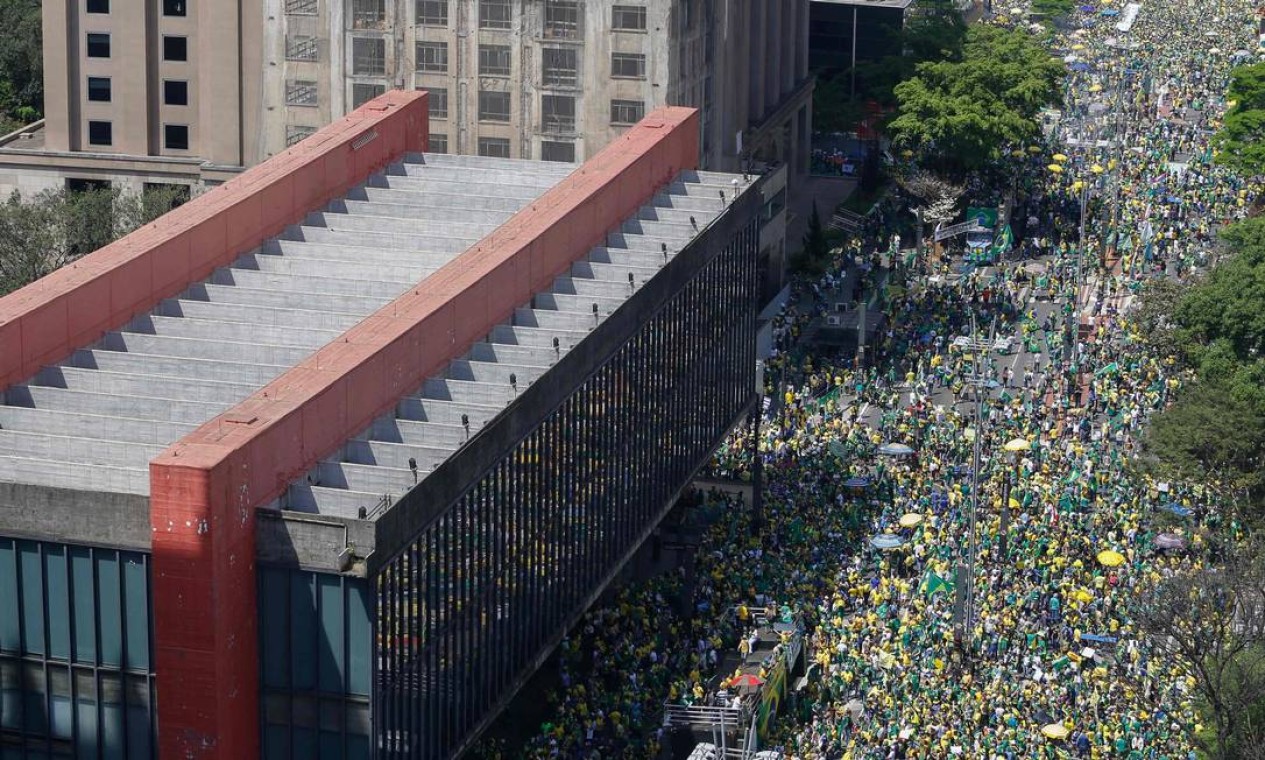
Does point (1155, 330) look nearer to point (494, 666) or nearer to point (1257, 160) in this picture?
point (1257, 160)

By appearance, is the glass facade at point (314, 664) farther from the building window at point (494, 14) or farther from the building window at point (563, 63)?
the building window at point (494, 14)

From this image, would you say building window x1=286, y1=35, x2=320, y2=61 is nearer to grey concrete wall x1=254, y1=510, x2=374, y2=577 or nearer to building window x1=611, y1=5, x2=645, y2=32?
building window x1=611, y1=5, x2=645, y2=32

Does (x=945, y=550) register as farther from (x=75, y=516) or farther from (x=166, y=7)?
(x=166, y=7)

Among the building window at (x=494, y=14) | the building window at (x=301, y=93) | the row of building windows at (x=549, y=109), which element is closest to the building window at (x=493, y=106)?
the row of building windows at (x=549, y=109)

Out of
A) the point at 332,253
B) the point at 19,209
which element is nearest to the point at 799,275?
the point at 19,209

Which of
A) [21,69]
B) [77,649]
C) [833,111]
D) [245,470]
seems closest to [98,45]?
[21,69]
